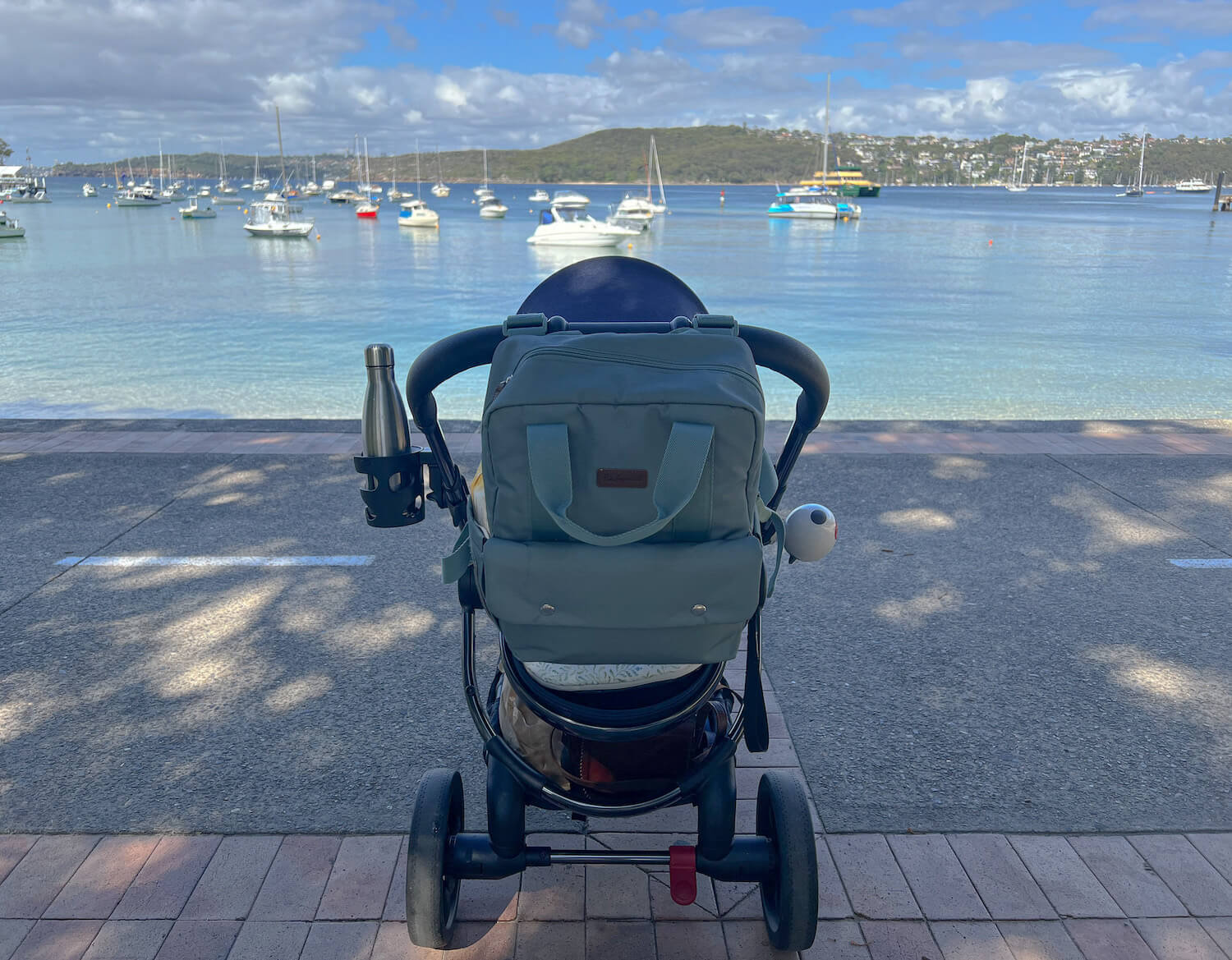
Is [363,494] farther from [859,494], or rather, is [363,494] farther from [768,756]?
[859,494]

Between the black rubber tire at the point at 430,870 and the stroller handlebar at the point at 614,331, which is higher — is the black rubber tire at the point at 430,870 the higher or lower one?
the lower one

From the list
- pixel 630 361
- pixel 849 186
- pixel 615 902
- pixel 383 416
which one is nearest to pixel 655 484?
pixel 630 361

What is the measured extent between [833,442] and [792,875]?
576cm

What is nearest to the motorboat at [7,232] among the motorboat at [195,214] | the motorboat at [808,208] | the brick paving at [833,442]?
the motorboat at [195,214]

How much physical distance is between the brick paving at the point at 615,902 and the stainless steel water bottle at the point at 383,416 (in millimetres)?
1239

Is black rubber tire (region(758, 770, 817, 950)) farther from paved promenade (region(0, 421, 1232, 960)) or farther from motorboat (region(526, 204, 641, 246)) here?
motorboat (region(526, 204, 641, 246))

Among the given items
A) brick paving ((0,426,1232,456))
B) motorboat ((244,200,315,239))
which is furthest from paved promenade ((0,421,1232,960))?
motorboat ((244,200,315,239))

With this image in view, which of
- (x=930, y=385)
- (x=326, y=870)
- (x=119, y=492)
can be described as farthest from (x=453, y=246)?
(x=326, y=870)

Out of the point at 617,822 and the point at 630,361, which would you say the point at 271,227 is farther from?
the point at 630,361

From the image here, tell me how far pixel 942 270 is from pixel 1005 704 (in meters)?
45.5

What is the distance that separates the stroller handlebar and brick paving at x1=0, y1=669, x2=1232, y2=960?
1.21m

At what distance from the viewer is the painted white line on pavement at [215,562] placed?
5.16 meters

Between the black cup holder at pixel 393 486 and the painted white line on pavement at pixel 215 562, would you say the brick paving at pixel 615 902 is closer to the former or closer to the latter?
the black cup holder at pixel 393 486

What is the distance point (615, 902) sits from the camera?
2670 mm
